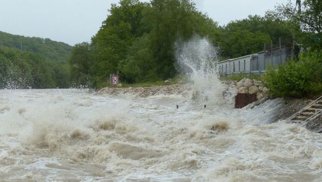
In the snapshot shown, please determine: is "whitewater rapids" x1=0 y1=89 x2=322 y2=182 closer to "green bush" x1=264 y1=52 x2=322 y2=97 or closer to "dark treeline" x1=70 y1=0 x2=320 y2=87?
"green bush" x1=264 y1=52 x2=322 y2=97

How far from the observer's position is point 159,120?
19.5 m

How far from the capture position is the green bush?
1989 cm

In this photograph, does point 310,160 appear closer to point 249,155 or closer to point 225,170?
point 249,155

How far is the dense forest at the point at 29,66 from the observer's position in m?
104

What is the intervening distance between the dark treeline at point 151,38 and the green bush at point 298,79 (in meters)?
22.0

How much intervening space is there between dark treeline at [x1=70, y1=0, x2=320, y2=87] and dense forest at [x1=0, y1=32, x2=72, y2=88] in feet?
60.7

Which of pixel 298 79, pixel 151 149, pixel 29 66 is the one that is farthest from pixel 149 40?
pixel 29 66

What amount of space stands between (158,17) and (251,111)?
1603 inches

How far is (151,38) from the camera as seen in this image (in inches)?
2430

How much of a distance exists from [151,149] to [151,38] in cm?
4965

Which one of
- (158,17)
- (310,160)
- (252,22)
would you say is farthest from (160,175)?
(252,22)

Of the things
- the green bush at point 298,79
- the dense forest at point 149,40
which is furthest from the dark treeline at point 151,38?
the green bush at point 298,79

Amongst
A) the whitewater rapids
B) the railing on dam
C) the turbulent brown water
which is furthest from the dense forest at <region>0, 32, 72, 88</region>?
the whitewater rapids

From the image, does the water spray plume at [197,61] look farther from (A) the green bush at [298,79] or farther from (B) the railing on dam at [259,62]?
(A) the green bush at [298,79]
